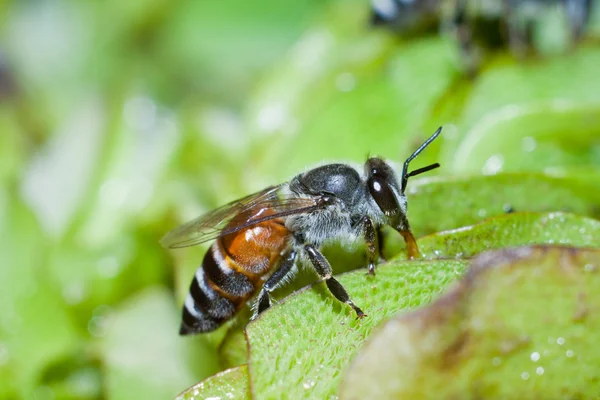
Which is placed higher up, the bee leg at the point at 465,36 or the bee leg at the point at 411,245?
the bee leg at the point at 465,36

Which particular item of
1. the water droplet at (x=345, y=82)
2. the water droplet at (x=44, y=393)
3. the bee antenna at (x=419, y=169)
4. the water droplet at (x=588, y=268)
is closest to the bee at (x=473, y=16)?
the water droplet at (x=345, y=82)

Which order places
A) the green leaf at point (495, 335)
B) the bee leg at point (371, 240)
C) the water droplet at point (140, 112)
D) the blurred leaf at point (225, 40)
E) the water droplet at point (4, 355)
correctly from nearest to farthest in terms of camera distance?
the green leaf at point (495, 335)
the bee leg at point (371, 240)
the water droplet at point (4, 355)
the water droplet at point (140, 112)
the blurred leaf at point (225, 40)

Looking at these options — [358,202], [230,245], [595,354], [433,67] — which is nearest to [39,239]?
[230,245]

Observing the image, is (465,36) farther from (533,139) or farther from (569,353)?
(569,353)

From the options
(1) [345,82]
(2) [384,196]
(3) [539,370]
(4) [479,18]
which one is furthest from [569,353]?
(4) [479,18]

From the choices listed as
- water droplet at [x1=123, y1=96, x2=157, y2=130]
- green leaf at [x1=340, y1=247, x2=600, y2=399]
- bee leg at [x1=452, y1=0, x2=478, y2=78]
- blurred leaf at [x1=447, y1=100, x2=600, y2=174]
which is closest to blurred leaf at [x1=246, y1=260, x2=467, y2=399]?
green leaf at [x1=340, y1=247, x2=600, y2=399]

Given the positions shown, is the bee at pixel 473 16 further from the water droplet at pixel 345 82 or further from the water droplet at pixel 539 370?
the water droplet at pixel 539 370
